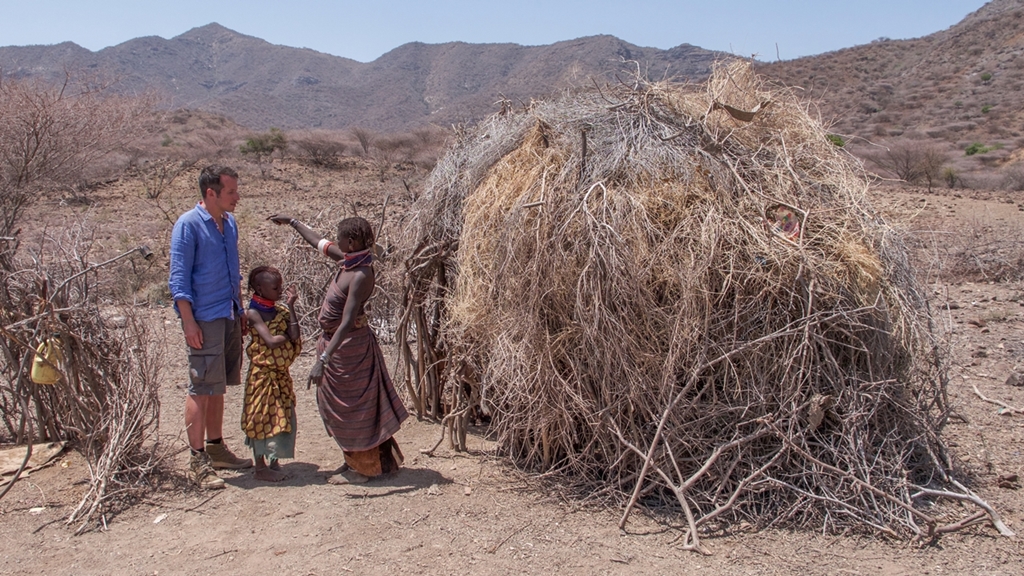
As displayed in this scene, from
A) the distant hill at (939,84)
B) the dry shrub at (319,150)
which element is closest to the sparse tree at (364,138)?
the dry shrub at (319,150)

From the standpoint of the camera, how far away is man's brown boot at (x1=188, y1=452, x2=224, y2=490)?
12.5ft

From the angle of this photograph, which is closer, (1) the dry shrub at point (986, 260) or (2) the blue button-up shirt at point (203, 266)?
(2) the blue button-up shirt at point (203, 266)

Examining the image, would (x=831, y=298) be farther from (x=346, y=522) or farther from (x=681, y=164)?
(x=346, y=522)

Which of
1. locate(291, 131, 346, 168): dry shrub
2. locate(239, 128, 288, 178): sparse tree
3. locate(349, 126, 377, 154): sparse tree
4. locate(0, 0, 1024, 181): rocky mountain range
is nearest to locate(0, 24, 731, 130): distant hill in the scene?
locate(0, 0, 1024, 181): rocky mountain range

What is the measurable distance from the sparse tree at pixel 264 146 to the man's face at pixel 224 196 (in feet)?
73.0

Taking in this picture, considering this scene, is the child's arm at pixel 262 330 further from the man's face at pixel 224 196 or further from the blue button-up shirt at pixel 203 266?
the man's face at pixel 224 196

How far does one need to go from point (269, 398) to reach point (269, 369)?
147 mm

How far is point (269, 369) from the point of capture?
3.86m

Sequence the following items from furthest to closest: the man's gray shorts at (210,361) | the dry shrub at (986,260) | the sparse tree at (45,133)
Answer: the dry shrub at (986,260)
the sparse tree at (45,133)
the man's gray shorts at (210,361)

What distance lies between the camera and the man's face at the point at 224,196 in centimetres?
376

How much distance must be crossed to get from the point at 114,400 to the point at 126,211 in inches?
502

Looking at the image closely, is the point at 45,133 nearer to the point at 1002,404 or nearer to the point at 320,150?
the point at 1002,404

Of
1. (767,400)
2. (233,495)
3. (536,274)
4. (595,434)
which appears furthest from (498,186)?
(233,495)

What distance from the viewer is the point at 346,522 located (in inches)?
139
